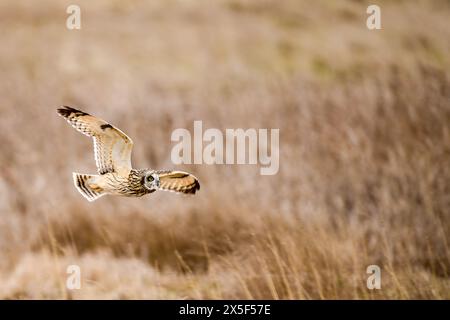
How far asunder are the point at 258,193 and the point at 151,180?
152 cm

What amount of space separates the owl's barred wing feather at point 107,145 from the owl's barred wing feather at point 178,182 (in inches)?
9.7

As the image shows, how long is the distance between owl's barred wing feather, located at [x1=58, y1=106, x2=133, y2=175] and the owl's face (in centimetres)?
9

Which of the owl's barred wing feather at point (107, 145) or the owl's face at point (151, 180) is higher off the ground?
the owl's barred wing feather at point (107, 145)

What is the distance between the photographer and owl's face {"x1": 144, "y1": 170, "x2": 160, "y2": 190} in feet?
10.3

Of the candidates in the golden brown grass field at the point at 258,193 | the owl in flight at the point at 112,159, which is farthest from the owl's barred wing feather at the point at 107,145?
the golden brown grass field at the point at 258,193

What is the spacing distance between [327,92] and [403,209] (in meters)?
1.79

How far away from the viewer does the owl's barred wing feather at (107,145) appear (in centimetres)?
308

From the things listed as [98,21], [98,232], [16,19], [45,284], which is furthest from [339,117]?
[16,19]

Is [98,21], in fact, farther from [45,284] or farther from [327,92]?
[45,284]

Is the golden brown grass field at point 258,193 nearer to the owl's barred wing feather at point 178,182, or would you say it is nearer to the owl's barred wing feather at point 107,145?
the owl's barred wing feather at point 178,182

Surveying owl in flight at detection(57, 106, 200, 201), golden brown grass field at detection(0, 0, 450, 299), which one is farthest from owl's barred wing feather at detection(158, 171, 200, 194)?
golden brown grass field at detection(0, 0, 450, 299)

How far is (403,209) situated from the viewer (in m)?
4.22

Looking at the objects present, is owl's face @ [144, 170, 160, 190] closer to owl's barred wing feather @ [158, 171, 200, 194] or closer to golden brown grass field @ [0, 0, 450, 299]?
owl's barred wing feather @ [158, 171, 200, 194]

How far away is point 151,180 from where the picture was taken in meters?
3.13
